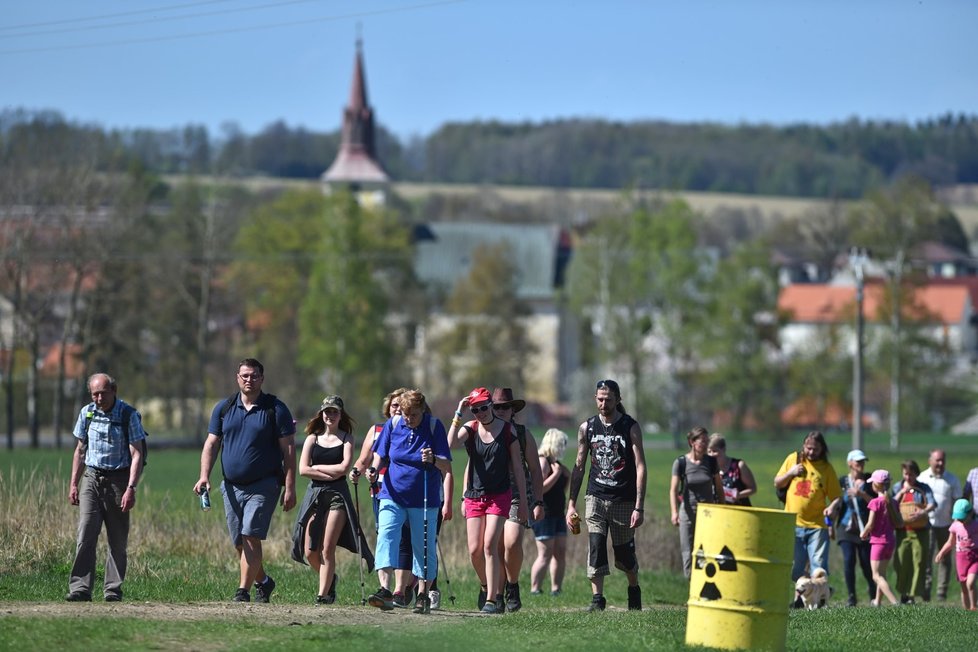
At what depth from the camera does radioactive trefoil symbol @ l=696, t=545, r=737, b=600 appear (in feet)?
35.6

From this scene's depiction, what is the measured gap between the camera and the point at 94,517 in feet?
45.2

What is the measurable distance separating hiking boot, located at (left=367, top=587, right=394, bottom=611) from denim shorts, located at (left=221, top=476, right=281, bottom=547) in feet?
3.43

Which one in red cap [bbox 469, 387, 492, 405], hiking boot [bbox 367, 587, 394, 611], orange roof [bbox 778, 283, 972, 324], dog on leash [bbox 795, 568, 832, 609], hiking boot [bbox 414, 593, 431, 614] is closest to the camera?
hiking boot [bbox 367, 587, 394, 611]

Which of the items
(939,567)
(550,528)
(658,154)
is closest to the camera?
(550,528)

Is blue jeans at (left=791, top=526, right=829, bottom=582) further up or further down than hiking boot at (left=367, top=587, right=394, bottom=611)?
further up

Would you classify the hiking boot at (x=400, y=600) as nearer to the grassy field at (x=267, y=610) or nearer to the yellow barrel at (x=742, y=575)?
the grassy field at (x=267, y=610)

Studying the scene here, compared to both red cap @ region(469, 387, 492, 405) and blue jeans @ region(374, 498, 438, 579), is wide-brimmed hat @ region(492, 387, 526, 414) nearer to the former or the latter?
red cap @ region(469, 387, 492, 405)

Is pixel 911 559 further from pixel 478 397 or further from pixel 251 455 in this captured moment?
pixel 251 455

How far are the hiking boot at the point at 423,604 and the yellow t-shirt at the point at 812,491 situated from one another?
16.5 ft

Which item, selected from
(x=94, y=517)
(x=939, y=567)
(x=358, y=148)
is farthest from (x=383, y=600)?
(x=358, y=148)

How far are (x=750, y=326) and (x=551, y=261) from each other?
165ft

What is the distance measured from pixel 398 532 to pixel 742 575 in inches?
145

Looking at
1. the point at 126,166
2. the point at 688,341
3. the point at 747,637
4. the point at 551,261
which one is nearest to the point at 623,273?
the point at 688,341

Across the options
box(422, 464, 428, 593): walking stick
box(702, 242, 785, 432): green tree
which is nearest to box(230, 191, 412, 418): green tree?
box(702, 242, 785, 432): green tree
